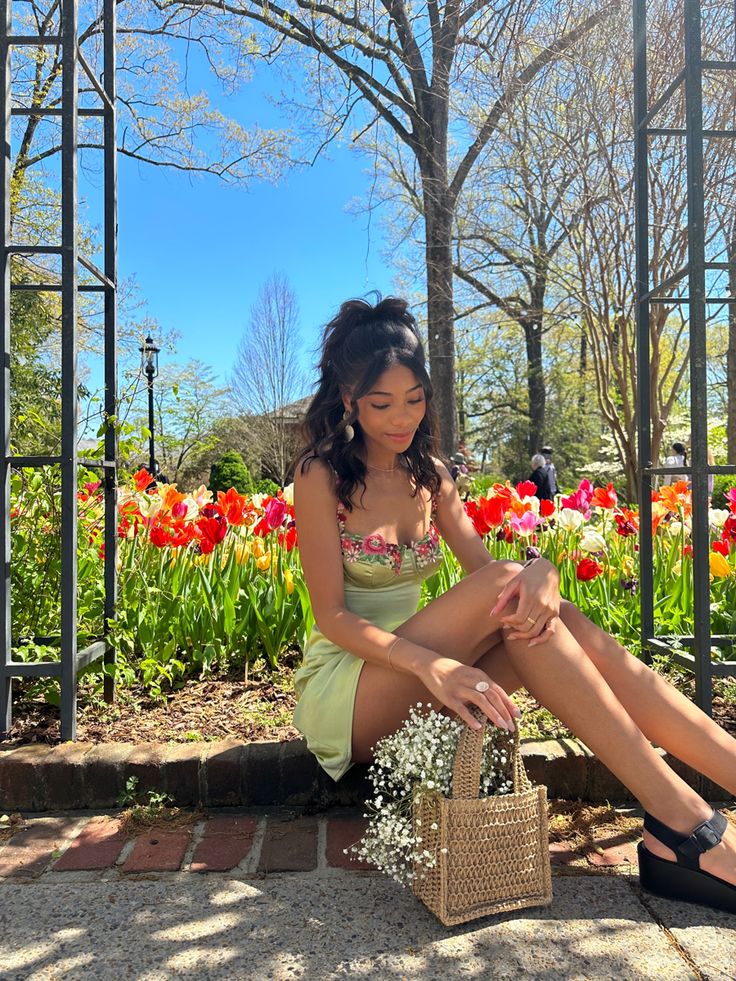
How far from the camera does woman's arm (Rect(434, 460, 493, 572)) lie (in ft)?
7.34

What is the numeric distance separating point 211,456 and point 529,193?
56.2 ft

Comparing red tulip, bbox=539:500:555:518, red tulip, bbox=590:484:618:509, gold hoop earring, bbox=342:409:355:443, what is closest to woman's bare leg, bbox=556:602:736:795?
gold hoop earring, bbox=342:409:355:443

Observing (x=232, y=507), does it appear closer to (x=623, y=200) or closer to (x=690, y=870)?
(x=690, y=870)

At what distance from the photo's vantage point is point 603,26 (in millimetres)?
2691

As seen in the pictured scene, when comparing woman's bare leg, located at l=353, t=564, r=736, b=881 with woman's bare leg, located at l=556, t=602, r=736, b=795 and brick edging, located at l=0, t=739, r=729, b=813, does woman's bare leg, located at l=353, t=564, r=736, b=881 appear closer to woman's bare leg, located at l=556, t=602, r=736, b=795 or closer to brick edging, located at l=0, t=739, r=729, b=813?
woman's bare leg, located at l=556, t=602, r=736, b=795

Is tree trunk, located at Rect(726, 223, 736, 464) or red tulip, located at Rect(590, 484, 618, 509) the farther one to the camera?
tree trunk, located at Rect(726, 223, 736, 464)

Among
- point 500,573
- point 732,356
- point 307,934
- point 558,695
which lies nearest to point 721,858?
point 558,695

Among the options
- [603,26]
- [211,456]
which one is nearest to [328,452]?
[603,26]

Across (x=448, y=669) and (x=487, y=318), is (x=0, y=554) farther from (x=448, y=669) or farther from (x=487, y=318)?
(x=487, y=318)

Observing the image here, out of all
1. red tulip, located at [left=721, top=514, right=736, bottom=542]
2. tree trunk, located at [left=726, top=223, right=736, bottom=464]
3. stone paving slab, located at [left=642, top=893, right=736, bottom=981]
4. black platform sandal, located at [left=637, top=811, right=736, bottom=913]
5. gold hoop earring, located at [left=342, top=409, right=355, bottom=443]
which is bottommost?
stone paving slab, located at [left=642, top=893, right=736, bottom=981]

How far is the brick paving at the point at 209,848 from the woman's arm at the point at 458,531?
781mm

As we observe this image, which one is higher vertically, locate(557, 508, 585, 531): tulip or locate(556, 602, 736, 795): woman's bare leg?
locate(557, 508, 585, 531): tulip

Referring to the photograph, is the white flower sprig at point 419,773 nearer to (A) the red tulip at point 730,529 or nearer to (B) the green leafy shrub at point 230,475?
(A) the red tulip at point 730,529

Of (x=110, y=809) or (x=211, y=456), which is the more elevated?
(x=211, y=456)
